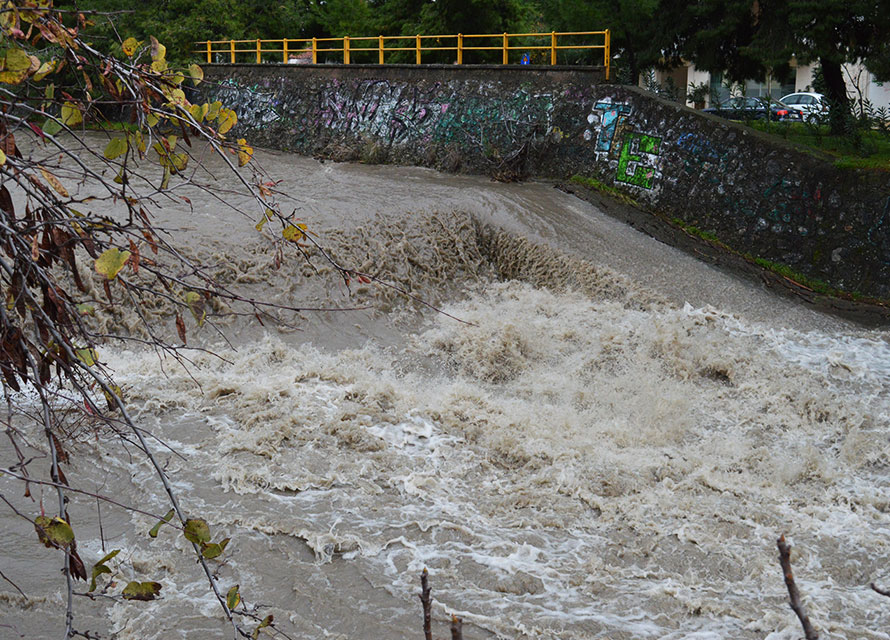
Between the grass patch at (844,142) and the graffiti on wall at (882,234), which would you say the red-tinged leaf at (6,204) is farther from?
the grass patch at (844,142)

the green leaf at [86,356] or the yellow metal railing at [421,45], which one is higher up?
the yellow metal railing at [421,45]

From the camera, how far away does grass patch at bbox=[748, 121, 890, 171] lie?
11.6m

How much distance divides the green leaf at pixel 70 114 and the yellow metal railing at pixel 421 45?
13.7 meters

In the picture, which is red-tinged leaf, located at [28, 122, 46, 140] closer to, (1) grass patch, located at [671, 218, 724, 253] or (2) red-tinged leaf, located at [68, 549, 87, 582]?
(2) red-tinged leaf, located at [68, 549, 87, 582]

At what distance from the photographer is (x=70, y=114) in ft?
7.67

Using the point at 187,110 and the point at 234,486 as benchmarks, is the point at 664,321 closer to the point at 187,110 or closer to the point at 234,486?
the point at 234,486

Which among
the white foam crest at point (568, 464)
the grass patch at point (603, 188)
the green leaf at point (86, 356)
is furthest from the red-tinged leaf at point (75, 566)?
the grass patch at point (603, 188)

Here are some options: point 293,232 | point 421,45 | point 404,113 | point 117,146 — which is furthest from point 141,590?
point 421,45

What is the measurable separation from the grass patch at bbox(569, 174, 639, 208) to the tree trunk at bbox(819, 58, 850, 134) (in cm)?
333

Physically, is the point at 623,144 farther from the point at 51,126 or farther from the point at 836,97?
the point at 51,126

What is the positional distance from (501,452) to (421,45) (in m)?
14.8

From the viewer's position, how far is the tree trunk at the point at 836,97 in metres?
13.4

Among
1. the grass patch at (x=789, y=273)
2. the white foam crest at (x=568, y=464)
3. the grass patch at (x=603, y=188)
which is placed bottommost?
the white foam crest at (x=568, y=464)

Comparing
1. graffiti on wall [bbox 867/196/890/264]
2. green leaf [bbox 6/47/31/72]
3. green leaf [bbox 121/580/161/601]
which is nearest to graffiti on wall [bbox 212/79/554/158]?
graffiti on wall [bbox 867/196/890/264]
